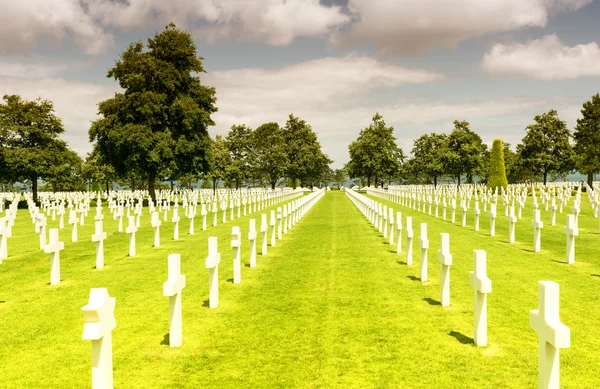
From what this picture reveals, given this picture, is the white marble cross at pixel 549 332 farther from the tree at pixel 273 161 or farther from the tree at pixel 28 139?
the tree at pixel 273 161

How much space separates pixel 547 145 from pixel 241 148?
50.1 metres

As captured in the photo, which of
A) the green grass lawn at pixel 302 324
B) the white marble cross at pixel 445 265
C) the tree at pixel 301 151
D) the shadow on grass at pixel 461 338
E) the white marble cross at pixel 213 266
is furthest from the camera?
the tree at pixel 301 151

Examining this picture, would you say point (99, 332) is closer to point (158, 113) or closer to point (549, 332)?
point (549, 332)

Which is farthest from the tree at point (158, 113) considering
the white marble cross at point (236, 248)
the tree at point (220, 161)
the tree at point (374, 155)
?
the tree at point (374, 155)

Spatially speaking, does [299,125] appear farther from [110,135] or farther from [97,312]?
[97,312]

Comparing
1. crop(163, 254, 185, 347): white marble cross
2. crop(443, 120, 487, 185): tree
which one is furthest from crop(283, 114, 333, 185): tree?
→ crop(163, 254, 185, 347): white marble cross

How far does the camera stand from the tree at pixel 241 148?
82.4 m

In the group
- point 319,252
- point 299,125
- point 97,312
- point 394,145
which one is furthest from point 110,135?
point 394,145

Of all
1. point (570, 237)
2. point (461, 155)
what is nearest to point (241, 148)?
point (461, 155)

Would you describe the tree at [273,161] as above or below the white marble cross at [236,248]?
above

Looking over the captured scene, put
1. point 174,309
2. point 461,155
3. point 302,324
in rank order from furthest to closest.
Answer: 1. point 461,155
2. point 302,324
3. point 174,309

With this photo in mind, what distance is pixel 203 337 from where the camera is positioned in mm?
6152

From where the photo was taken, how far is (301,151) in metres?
92.8

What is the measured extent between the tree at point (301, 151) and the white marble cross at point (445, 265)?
268 ft
